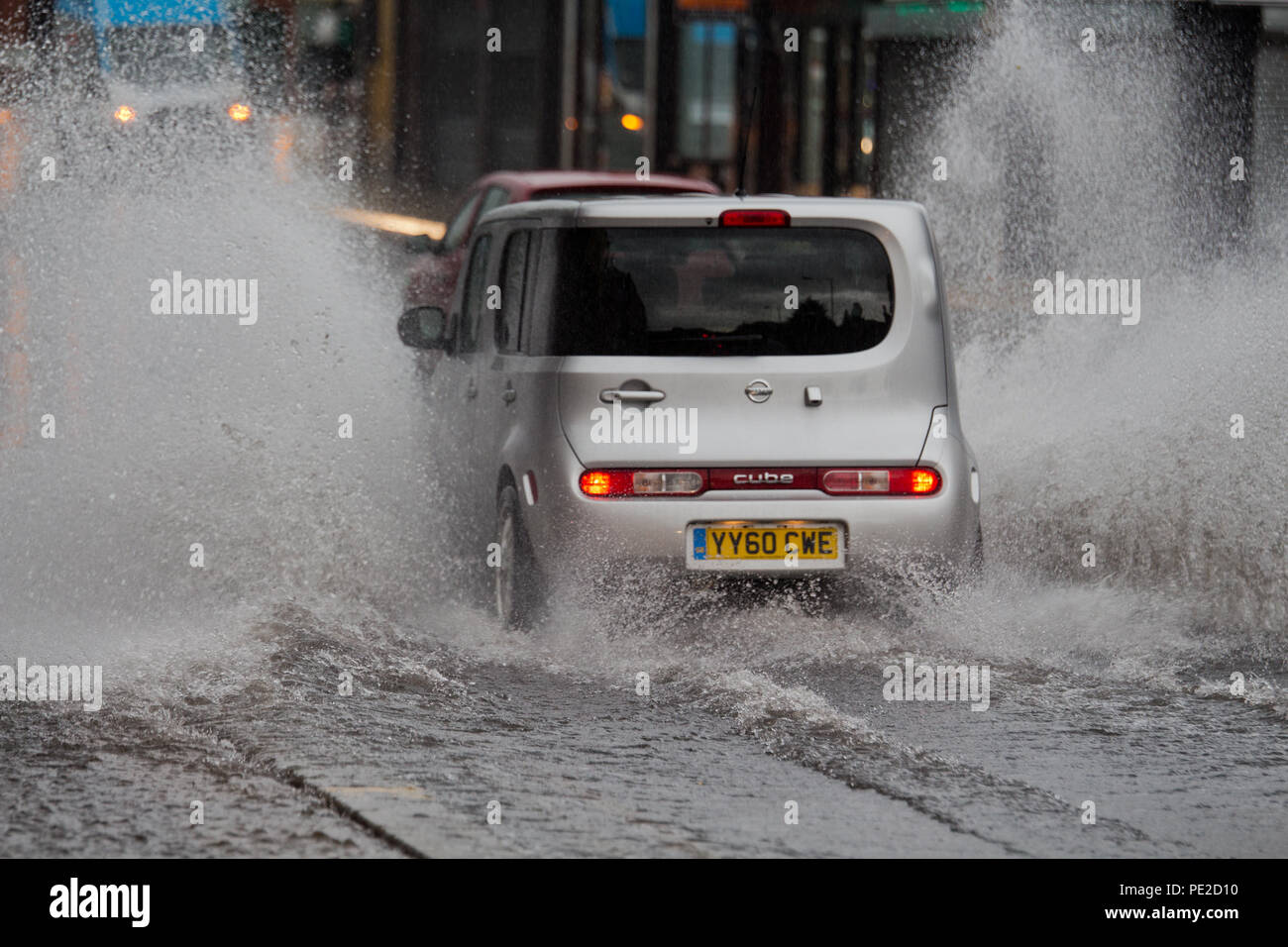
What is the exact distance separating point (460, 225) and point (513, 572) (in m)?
7.36

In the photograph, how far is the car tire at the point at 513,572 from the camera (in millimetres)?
7867

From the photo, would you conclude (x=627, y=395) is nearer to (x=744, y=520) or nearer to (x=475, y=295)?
(x=744, y=520)

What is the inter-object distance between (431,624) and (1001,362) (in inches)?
231

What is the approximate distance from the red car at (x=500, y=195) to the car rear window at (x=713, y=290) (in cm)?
635

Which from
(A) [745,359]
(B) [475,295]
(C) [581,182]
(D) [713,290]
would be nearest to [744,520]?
(A) [745,359]

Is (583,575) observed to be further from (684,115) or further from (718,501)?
(684,115)

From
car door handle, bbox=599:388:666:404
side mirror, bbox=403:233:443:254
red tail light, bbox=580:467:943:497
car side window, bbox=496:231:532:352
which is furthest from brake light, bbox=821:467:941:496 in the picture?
side mirror, bbox=403:233:443:254

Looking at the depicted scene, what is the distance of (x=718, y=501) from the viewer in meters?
7.66

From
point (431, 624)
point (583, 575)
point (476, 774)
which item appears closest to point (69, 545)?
point (431, 624)

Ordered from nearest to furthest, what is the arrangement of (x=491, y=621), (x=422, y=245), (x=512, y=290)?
1. (x=491, y=621)
2. (x=512, y=290)
3. (x=422, y=245)

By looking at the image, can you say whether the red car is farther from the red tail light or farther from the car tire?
the red tail light

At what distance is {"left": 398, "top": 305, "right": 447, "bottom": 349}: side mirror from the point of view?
932cm

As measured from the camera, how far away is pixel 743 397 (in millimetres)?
7699
